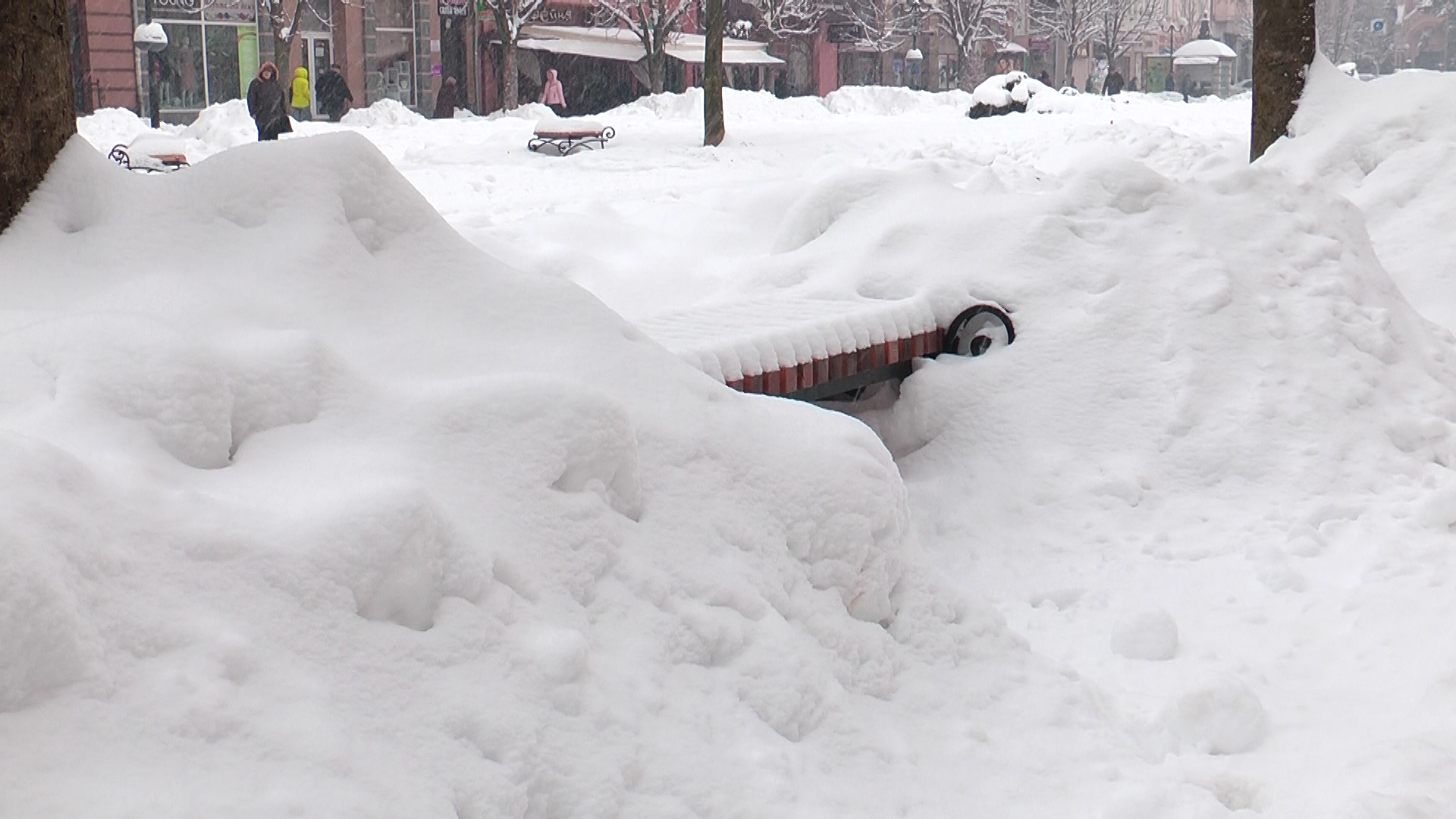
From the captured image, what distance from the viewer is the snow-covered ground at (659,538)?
2297 mm

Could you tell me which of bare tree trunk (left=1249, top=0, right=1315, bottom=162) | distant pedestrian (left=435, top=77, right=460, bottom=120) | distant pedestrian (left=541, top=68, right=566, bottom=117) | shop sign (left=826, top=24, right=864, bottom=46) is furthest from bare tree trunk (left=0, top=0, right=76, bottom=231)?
shop sign (left=826, top=24, right=864, bottom=46)

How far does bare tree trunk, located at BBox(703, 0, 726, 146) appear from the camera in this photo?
23.6 metres

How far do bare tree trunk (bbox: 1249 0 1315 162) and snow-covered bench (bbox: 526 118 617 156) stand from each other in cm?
1249

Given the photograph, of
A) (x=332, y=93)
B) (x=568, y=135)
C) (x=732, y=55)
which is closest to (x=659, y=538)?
(x=568, y=135)

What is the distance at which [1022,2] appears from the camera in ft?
183

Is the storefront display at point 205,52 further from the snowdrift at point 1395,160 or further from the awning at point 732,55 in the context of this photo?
the snowdrift at point 1395,160

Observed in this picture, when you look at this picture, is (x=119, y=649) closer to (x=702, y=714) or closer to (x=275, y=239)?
(x=702, y=714)

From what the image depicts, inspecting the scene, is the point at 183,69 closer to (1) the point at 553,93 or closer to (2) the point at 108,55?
(2) the point at 108,55

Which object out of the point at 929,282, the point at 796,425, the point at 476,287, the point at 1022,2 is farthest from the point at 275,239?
the point at 1022,2

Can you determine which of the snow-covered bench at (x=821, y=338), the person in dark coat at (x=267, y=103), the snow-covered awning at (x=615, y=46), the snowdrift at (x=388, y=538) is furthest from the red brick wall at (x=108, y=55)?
the snowdrift at (x=388, y=538)

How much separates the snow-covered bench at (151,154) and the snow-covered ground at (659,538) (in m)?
9.98

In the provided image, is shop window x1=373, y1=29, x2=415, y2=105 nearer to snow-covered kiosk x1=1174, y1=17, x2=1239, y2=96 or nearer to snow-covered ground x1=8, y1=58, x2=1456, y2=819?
snow-covered kiosk x1=1174, y1=17, x2=1239, y2=96

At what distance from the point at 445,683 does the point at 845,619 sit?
1188 millimetres

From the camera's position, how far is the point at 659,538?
3191 mm
